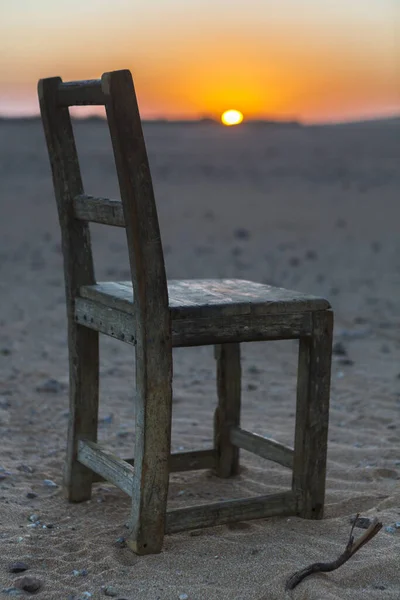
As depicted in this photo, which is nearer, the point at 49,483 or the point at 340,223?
the point at 49,483

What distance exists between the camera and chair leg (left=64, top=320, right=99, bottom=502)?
3842 millimetres

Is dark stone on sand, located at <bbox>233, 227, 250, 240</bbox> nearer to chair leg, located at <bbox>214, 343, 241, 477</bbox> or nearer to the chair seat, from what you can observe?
chair leg, located at <bbox>214, 343, 241, 477</bbox>

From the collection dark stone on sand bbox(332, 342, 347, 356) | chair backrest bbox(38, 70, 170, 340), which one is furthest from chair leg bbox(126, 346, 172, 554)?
dark stone on sand bbox(332, 342, 347, 356)

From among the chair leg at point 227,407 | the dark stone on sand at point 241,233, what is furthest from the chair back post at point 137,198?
the dark stone on sand at point 241,233

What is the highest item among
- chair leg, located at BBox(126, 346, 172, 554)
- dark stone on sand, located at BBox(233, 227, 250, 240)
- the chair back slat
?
the chair back slat

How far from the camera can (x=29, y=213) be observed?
1582cm

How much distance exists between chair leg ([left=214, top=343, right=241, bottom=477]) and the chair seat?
0.58 meters

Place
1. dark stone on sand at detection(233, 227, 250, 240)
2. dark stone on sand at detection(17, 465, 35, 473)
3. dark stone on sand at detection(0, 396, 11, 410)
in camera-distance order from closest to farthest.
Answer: dark stone on sand at detection(17, 465, 35, 473) → dark stone on sand at detection(0, 396, 11, 410) → dark stone on sand at detection(233, 227, 250, 240)

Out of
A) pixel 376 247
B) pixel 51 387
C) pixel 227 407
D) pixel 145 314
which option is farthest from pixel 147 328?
pixel 376 247

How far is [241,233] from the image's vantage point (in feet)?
44.5

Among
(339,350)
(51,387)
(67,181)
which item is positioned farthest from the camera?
(339,350)

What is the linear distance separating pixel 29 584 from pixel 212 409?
2563 mm

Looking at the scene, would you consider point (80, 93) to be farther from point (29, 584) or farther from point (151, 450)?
point (29, 584)

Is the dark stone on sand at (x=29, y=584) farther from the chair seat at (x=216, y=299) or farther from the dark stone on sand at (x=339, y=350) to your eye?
the dark stone on sand at (x=339, y=350)
